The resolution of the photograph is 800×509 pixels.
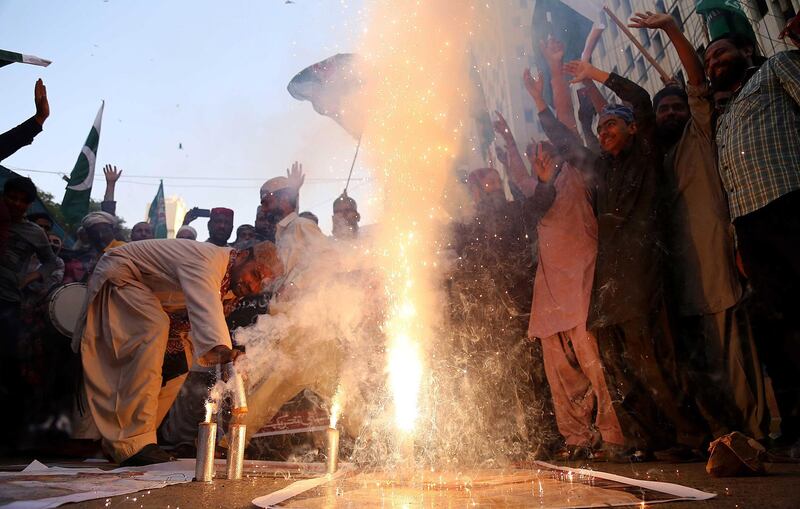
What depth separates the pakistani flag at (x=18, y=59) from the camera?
5.70 m

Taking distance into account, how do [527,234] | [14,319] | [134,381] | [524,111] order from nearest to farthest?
[134,381] → [527,234] → [14,319] → [524,111]

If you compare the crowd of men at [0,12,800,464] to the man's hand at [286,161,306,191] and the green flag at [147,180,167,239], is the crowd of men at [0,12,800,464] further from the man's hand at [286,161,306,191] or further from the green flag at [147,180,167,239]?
the green flag at [147,180,167,239]

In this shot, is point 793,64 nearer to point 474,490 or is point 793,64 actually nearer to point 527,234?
point 527,234

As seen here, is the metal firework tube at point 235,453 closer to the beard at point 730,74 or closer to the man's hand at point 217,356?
the man's hand at point 217,356

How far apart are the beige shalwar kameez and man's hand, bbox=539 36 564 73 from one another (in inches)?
153

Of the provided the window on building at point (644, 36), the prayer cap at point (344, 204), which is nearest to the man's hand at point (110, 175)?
the prayer cap at point (344, 204)

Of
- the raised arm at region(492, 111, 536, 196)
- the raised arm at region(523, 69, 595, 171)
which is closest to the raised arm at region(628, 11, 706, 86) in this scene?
the raised arm at region(523, 69, 595, 171)

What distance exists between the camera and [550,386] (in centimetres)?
421

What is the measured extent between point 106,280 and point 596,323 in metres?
3.92

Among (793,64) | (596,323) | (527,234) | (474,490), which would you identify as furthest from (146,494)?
(793,64)

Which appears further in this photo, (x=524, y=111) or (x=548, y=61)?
(x=524, y=111)

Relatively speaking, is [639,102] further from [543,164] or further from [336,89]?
[336,89]

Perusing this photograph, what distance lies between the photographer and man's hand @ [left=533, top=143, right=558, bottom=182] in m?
4.35

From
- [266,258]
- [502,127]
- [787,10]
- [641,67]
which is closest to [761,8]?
[787,10]
